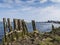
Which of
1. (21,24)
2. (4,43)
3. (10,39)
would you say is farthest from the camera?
(21,24)

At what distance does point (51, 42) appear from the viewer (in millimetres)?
27297

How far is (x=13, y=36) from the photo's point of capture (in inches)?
1152

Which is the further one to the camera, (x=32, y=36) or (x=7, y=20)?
(x=32, y=36)

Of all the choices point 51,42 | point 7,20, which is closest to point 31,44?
point 51,42

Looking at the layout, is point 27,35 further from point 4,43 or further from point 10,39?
point 4,43

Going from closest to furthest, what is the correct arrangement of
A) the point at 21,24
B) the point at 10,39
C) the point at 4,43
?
the point at 4,43 → the point at 10,39 → the point at 21,24

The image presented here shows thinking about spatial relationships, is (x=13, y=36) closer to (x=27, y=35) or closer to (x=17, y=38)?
(x=17, y=38)

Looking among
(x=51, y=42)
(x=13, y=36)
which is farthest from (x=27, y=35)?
(x=51, y=42)

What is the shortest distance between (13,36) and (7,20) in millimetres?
2240

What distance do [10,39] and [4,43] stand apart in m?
2.00

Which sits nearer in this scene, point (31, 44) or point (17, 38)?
point (31, 44)

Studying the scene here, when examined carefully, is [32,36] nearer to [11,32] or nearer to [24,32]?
[24,32]

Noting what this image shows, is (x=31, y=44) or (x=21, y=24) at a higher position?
(x=21, y=24)

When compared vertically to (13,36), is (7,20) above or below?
above
